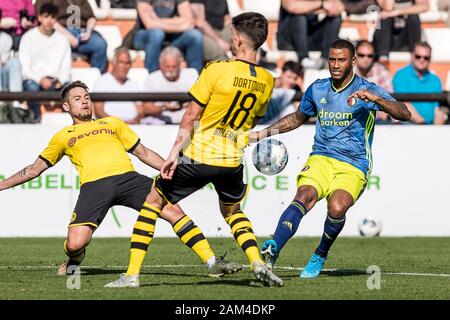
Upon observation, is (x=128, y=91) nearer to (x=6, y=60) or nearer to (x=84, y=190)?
(x=6, y=60)

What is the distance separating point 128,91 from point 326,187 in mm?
6453

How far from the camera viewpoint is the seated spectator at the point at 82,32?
57.3 feet

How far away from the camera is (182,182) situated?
31.1ft

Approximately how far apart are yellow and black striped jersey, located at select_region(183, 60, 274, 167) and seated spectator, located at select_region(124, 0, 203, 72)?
26.6 ft

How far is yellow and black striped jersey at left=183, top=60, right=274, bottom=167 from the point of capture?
30.6 ft

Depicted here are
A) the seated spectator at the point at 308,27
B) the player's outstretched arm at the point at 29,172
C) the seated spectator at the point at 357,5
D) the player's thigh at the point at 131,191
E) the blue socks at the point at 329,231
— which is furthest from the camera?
the seated spectator at the point at 357,5

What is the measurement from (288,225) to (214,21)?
28.6ft

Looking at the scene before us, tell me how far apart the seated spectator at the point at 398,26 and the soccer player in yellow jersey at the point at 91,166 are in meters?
8.30

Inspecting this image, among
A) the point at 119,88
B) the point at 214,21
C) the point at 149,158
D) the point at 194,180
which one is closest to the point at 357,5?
the point at 214,21

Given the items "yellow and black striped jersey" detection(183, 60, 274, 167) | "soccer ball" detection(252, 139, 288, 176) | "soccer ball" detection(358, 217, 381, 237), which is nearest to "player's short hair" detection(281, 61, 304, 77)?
"soccer ball" detection(358, 217, 381, 237)

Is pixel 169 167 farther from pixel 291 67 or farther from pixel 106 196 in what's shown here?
pixel 291 67

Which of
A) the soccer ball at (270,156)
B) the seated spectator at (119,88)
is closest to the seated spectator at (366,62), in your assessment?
the seated spectator at (119,88)

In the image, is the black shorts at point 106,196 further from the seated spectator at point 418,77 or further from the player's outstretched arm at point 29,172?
the seated spectator at point 418,77

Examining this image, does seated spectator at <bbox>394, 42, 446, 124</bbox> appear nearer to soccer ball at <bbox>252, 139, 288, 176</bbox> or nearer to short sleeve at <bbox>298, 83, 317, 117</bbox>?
→ short sleeve at <bbox>298, 83, 317, 117</bbox>
